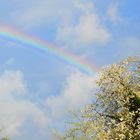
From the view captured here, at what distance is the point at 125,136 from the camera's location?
43.0 m

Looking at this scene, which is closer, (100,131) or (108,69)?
(100,131)

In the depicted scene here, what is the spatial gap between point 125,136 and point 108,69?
322 inches

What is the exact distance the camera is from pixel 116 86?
45562mm

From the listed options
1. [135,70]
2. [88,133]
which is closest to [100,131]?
[88,133]

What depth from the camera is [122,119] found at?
43.7 meters

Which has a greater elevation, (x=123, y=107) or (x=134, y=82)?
(x=134, y=82)

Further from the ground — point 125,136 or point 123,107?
point 123,107

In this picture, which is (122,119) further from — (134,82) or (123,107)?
(134,82)

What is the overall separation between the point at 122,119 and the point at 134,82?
486 centimetres

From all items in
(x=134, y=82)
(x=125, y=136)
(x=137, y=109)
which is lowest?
(x=125, y=136)

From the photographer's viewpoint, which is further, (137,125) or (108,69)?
(108,69)

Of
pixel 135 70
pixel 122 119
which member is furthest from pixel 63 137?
pixel 135 70

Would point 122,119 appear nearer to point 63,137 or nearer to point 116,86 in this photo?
point 116,86

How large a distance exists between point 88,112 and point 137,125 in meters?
5.62
